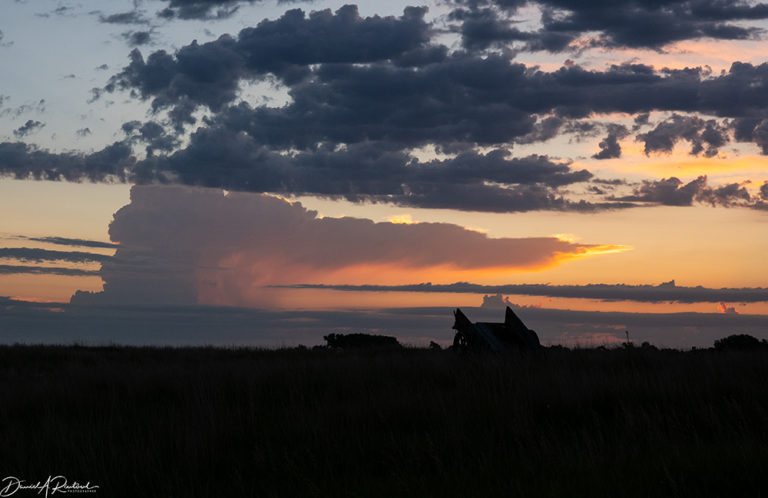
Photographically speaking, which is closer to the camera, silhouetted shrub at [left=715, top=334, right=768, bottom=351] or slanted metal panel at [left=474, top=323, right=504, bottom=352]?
slanted metal panel at [left=474, top=323, right=504, bottom=352]

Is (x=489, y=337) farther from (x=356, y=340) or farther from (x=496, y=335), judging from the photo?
(x=356, y=340)

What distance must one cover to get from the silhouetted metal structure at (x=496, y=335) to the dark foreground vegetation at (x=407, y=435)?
143 inches

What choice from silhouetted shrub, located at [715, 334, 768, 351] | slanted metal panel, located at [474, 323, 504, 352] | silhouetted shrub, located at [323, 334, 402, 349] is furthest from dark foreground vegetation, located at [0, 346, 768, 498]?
silhouetted shrub, located at [323, 334, 402, 349]

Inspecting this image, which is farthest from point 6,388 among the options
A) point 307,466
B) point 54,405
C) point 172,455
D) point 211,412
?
point 307,466

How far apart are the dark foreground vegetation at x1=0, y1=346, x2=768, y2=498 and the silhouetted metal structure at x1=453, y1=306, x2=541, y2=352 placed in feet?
11.9

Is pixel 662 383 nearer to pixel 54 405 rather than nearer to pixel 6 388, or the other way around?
pixel 54 405

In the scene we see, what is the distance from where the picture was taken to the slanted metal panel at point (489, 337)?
17.9m

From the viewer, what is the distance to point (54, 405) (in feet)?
42.2

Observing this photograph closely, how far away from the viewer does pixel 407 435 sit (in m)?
9.52

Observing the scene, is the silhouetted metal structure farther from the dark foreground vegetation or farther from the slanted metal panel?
the dark foreground vegetation

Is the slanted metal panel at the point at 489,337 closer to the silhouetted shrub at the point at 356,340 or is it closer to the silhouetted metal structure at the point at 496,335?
the silhouetted metal structure at the point at 496,335

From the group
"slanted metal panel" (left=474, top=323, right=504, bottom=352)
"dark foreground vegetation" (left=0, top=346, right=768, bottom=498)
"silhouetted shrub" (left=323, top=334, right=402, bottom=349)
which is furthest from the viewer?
"silhouetted shrub" (left=323, top=334, right=402, bottom=349)

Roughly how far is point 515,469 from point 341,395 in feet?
19.2

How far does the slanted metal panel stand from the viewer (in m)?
17.9
